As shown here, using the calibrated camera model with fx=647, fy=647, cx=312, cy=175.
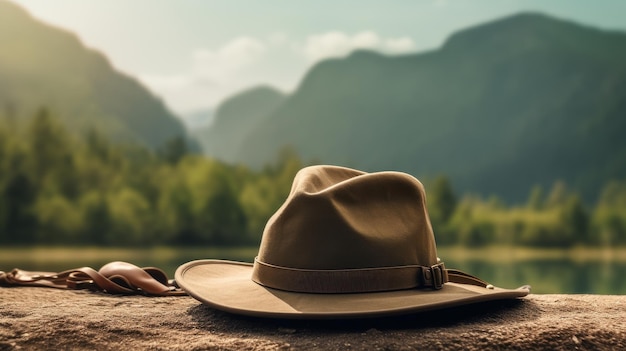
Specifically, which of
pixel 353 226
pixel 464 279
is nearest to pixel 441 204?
pixel 464 279

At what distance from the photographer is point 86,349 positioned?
6.41 ft

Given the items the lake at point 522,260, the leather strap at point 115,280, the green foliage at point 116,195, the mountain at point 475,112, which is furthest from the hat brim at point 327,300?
the mountain at point 475,112

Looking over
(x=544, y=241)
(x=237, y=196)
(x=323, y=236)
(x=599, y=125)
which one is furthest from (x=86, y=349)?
(x=599, y=125)

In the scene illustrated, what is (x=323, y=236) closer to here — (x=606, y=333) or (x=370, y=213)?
(x=370, y=213)

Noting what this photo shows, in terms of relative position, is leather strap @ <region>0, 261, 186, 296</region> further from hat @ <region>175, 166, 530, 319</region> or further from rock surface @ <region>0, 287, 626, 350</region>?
hat @ <region>175, 166, 530, 319</region>

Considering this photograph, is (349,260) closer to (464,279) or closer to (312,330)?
(312,330)

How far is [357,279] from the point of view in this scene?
6.70ft

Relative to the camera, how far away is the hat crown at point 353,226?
2064 mm

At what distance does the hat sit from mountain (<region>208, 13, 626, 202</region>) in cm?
7747

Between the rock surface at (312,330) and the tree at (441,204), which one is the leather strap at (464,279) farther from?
the tree at (441,204)

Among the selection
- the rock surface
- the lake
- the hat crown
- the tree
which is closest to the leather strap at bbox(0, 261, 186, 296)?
the rock surface

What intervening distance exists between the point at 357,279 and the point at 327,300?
4.7 inches

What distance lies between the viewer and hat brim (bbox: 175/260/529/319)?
75.3 inches

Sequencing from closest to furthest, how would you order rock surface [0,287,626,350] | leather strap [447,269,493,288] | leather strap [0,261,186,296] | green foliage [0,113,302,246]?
rock surface [0,287,626,350], leather strap [447,269,493,288], leather strap [0,261,186,296], green foliage [0,113,302,246]
